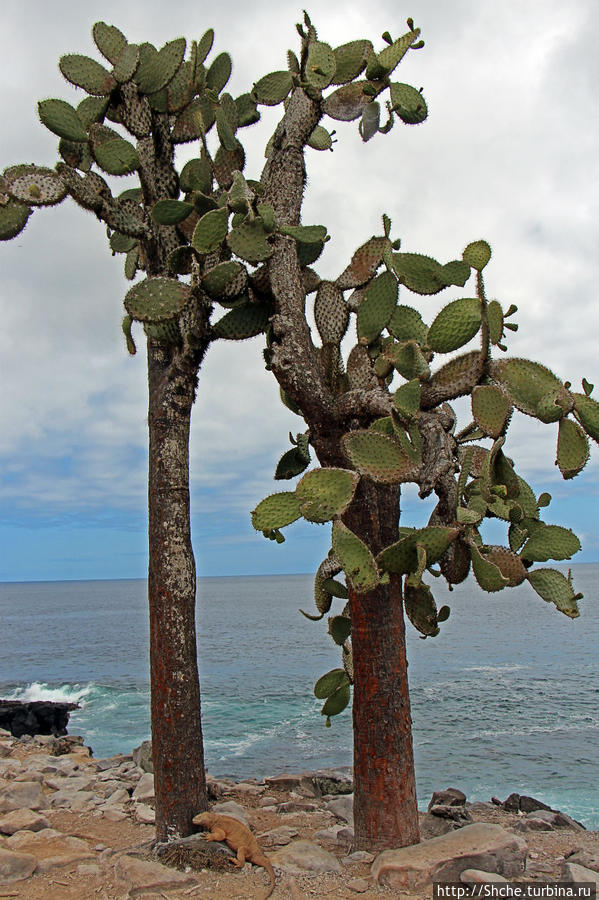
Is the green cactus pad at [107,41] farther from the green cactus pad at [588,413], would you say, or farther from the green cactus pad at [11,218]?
the green cactus pad at [588,413]

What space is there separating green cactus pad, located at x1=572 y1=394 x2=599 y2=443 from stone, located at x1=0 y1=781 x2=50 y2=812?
5301 mm

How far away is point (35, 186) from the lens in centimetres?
435

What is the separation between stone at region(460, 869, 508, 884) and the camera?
3.54 m

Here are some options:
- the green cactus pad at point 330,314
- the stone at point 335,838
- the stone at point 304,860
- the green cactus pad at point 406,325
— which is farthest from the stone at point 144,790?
the green cactus pad at point 406,325

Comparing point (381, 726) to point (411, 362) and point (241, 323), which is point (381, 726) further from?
point (241, 323)

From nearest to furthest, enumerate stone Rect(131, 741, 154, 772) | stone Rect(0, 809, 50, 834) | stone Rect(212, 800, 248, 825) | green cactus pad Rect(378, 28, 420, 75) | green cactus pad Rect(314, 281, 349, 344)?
green cactus pad Rect(378, 28, 420, 75), green cactus pad Rect(314, 281, 349, 344), stone Rect(0, 809, 50, 834), stone Rect(212, 800, 248, 825), stone Rect(131, 741, 154, 772)

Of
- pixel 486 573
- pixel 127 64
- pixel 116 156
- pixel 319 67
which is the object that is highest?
pixel 127 64

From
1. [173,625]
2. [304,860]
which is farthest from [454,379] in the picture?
[304,860]

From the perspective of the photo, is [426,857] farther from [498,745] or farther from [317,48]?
[498,745]

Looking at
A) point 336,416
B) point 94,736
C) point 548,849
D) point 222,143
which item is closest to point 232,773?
point 94,736

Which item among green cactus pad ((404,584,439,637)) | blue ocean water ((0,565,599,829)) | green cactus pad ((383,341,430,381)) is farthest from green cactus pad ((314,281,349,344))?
blue ocean water ((0,565,599,829))

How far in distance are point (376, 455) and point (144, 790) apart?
4386mm

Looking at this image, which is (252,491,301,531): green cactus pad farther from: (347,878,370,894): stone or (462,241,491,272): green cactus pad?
(347,878,370,894): stone

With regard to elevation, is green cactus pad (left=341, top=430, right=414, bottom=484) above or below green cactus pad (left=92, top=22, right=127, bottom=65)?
below
